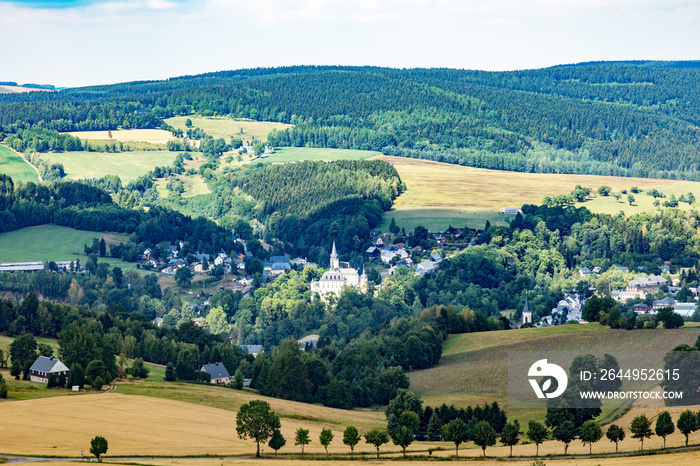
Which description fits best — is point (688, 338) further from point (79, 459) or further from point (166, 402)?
point (79, 459)

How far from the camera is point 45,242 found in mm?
184375

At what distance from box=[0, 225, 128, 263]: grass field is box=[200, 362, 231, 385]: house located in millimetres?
81425

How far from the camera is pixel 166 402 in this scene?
76.3 meters

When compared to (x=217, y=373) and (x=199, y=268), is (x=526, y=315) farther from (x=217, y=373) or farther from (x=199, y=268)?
(x=199, y=268)

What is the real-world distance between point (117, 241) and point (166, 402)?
117023mm

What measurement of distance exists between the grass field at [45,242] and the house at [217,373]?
81.4m

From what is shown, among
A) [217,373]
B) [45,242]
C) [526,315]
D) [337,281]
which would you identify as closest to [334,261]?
[337,281]

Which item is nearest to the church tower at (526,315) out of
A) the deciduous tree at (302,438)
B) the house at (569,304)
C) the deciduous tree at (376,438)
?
the house at (569,304)

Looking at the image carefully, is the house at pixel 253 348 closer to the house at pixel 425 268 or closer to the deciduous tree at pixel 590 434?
the house at pixel 425 268

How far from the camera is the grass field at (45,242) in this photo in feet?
569

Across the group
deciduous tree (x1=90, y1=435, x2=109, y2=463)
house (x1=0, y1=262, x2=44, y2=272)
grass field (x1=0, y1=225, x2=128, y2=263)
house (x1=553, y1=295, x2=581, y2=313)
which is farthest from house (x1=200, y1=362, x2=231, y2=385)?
grass field (x1=0, y1=225, x2=128, y2=263)

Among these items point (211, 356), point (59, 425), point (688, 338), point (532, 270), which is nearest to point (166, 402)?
point (59, 425)

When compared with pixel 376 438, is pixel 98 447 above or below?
above

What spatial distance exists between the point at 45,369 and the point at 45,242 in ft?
341
